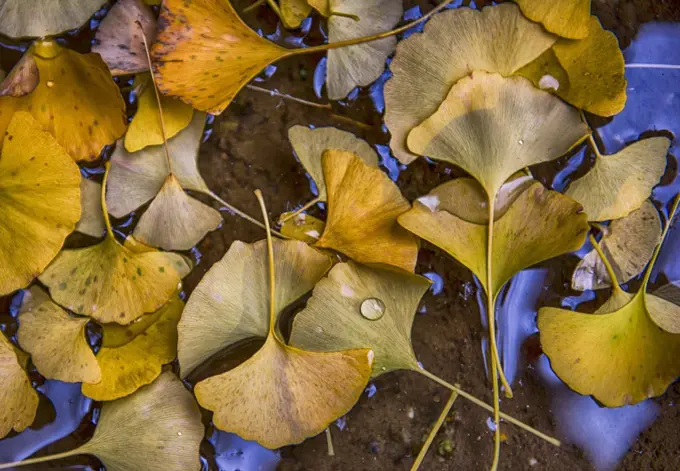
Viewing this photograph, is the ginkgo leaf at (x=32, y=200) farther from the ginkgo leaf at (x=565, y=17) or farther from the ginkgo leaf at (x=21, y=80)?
the ginkgo leaf at (x=565, y=17)

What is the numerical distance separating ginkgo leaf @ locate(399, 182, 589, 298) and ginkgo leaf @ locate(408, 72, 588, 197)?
1.7 inches

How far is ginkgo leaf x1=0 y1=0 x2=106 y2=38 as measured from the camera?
844 mm

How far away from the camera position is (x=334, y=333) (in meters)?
0.83

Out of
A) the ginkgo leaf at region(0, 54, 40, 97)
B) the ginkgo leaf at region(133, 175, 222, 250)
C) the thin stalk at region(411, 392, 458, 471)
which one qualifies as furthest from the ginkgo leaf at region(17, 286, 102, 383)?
the thin stalk at region(411, 392, 458, 471)

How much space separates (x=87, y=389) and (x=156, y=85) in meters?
0.34

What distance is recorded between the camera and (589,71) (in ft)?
2.84

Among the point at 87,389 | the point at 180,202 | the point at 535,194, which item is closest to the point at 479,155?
the point at 535,194

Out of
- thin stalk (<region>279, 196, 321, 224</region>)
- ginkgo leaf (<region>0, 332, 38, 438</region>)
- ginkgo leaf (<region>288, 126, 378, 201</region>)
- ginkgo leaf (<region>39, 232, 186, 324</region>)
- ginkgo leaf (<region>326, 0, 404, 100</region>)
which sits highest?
ginkgo leaf (<region>326, 0, 404, 100</region>)

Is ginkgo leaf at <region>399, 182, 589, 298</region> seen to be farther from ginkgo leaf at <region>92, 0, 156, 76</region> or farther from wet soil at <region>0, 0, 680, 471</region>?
ginkgo leaf at <region>92, 0, 156, 76</region>

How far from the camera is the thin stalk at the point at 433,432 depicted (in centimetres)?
85

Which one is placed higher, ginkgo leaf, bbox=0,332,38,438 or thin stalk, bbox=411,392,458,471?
ginkgo leaf, bbox=0,332,38,438

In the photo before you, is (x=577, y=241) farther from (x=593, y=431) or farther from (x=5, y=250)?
(x=5, y=250)

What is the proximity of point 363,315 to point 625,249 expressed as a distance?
33cm

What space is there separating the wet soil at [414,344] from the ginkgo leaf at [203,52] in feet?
0.22
